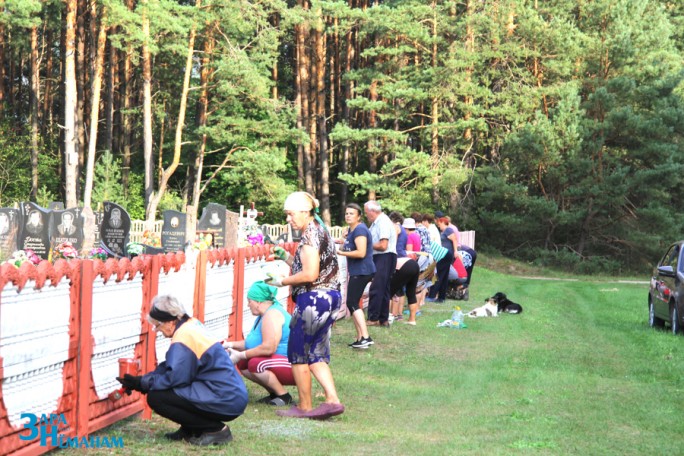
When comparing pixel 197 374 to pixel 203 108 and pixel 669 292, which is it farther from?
pixel 203 108

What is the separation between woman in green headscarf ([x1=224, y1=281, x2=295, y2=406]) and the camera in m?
8.89

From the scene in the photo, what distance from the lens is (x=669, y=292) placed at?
53.7 feet

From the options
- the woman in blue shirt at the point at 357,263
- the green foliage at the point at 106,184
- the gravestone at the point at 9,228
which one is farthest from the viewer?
the green foliage at the point at 106,184

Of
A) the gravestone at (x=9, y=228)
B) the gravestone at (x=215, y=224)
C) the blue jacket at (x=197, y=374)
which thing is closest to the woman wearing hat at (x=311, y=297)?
the blue jacket at (x=197, y=374)

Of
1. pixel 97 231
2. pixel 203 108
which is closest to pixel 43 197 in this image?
pixel 203 108

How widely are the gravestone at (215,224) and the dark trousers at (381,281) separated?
46.6 feet

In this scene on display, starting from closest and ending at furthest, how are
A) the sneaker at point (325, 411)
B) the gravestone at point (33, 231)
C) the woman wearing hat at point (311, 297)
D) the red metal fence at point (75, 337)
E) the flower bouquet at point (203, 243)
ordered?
the red metal fence at point (75, 337)
the woman wearing hat at point (311, 297)
the sneaker at point (325, 411)
the flower bouquet at point (203, 243)
the gravestone at point (33, 231)

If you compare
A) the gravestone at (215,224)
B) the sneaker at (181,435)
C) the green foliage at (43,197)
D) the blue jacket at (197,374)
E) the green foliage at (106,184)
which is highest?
the green foliage at (106,184)

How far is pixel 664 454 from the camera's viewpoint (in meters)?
7.45

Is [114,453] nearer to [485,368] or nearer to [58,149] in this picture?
[485,368]

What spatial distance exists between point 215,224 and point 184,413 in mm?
23061

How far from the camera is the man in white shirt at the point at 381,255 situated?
14820 mm

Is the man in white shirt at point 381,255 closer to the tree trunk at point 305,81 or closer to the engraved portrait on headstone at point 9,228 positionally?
the engraved portrait on headstone at point 9,228

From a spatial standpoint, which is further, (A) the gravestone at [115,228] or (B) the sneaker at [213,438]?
(A) the gravestone at [115,228]
